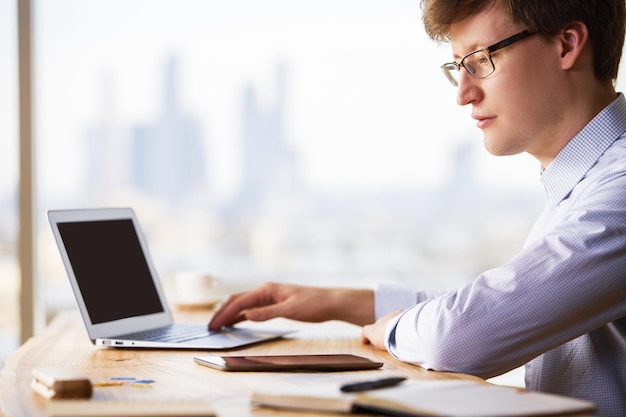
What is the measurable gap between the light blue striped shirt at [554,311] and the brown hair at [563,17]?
0.31 m

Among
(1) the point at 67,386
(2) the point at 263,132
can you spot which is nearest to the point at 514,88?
(1) the point at 67,386

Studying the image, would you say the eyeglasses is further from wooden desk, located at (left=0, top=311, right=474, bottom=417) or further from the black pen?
the black pen

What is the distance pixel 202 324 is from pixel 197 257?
2.32 meters

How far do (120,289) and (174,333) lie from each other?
0.17 meters

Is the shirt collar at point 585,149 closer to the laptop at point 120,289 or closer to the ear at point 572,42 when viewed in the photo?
the ear at point 572,42

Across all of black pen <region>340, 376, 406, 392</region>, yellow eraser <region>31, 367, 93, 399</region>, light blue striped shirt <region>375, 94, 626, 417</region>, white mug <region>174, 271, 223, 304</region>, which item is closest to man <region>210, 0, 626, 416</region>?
light blue striped shirt <region>375, 94, 626, 417</region>

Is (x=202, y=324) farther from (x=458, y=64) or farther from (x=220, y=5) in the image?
(x=220, y=5)

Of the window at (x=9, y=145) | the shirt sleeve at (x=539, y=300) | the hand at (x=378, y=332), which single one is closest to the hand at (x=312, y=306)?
the hand at (x=378, y=332)

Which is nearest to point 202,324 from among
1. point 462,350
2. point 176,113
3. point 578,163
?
point 462,350

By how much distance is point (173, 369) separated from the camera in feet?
4.71

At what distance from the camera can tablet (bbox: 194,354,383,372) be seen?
1.37 meters

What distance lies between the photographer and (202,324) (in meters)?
2.02

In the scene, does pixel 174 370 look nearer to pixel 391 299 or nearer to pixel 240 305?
pixel 240 305

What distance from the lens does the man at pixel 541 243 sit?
54.1 inches
